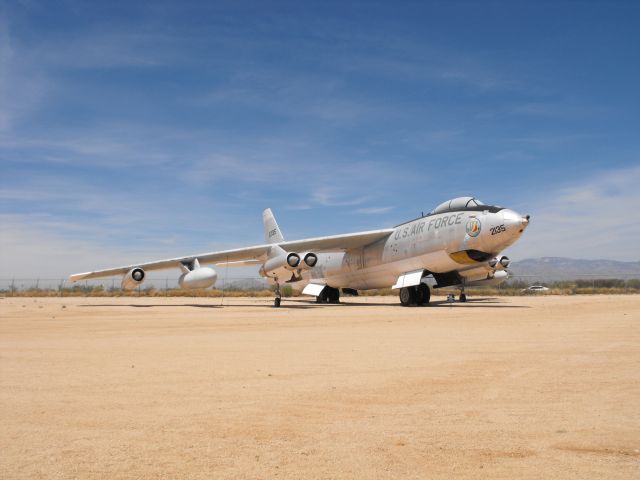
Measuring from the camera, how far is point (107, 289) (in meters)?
66.9

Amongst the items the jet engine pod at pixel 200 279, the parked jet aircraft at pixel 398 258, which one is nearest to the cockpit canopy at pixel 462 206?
the parked jet aircraft at pixel 398 258

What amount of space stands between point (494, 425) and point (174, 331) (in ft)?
30.8

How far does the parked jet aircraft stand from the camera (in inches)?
860

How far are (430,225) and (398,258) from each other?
260 centimetres

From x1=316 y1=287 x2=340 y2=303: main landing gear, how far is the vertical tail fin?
195 inches

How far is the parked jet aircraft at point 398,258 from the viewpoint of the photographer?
21.8 meters

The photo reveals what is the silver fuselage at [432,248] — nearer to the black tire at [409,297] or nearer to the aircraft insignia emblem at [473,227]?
the aircraft insignia emblem at [473,227]

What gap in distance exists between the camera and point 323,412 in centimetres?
447

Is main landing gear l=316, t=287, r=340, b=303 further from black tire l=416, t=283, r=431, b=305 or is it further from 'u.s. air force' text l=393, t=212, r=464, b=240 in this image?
black tire l=416, t=283, r=431, b=305

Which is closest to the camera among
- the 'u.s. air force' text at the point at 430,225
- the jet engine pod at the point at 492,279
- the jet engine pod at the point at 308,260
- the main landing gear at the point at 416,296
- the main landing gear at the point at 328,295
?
the 'u.s. air force' text at the point at 430,225

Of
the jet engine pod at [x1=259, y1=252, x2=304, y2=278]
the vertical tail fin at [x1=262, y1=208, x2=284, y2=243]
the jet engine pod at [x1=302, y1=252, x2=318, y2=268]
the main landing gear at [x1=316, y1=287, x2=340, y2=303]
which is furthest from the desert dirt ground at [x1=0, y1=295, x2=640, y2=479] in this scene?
the vertical tail fin at [x1=262, y1=208, x2=284, y2=243]

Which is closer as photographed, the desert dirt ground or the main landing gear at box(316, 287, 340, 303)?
the desert dirt ground

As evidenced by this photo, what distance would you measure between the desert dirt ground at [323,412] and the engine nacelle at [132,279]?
1977 cm

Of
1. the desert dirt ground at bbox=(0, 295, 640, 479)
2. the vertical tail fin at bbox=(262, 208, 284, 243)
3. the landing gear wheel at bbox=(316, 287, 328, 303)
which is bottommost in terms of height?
the desert dirt ground at bbox=(0, 295, 640, 479)
